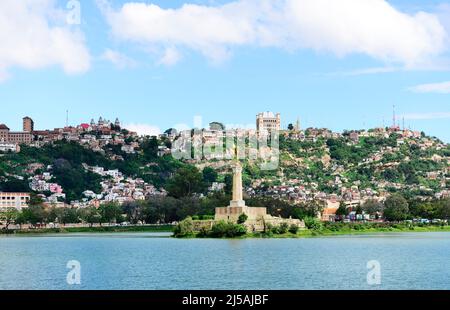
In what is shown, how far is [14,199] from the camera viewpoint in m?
118

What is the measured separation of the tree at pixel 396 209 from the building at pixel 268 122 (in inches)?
2504

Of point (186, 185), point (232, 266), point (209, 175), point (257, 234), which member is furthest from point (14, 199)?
point (232, 266)

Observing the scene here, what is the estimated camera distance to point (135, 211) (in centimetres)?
10150

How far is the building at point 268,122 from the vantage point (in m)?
160

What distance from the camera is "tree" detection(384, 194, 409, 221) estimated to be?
90250 millimetres

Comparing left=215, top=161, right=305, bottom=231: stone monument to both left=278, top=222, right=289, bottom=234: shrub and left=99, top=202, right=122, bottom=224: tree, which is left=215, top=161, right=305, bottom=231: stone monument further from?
left=99, top=202, right=122, bottom=224: tree

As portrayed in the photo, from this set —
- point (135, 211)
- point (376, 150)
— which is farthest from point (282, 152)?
point (135, 211)

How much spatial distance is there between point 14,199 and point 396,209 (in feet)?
169

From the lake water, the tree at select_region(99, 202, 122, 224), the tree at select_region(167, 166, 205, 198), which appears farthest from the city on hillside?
the lake water

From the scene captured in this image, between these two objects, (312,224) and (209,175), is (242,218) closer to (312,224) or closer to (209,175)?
(312,224)

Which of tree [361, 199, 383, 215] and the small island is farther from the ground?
tree [361, 199, 383, 215]

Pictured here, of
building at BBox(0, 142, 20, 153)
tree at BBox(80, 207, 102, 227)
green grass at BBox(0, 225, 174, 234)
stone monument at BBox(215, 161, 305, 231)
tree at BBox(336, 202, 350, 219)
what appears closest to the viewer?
stone monument at BBox(215, 161, 305, 231)

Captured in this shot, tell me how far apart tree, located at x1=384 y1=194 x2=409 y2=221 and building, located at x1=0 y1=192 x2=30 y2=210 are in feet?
157
